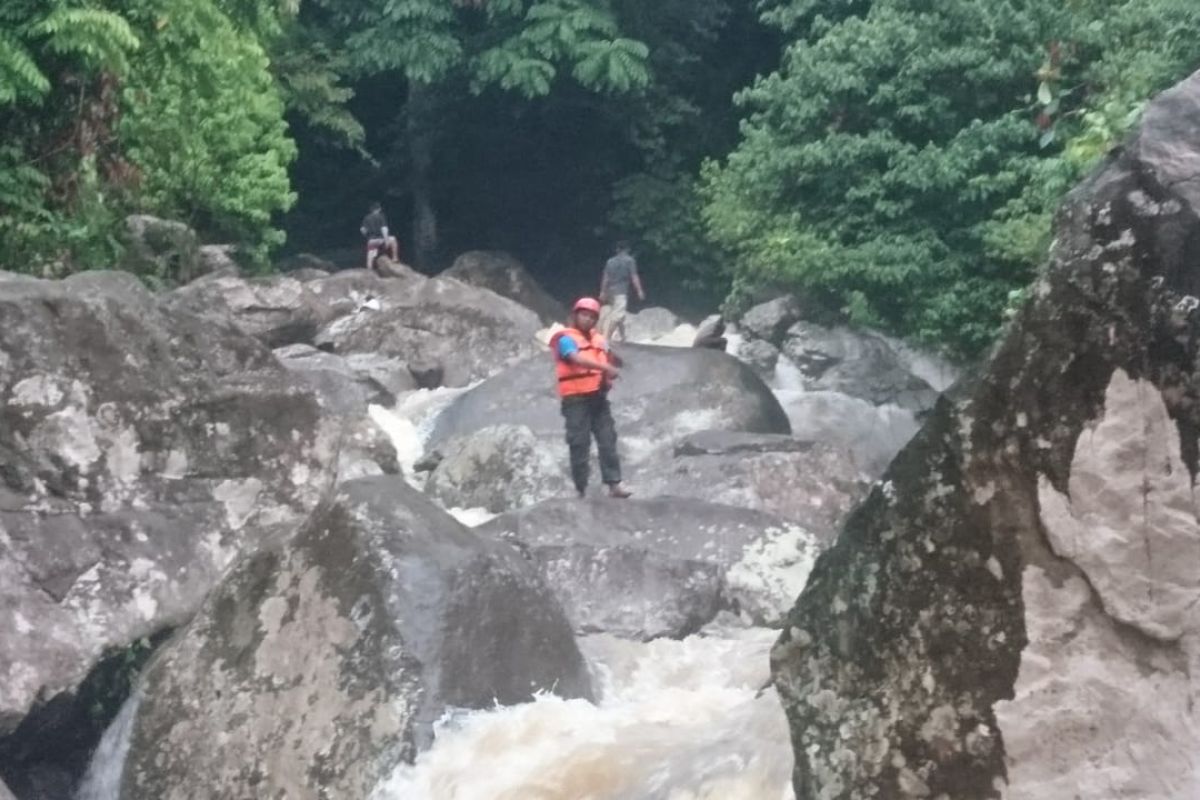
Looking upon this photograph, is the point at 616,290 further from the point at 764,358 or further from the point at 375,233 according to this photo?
the point at 375,233

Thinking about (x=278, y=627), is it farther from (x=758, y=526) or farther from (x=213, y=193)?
(x=213, y=193)

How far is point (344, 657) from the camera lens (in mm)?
5336

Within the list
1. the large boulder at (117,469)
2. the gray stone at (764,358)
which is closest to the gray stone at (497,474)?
the large boulder at (117,469)

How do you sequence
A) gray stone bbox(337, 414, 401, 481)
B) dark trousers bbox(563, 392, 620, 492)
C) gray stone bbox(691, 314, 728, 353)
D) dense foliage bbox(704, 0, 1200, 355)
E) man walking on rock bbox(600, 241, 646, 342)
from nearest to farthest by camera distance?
dark trousers bbox(563, 392, 620, 492) → gray stone bbox(337, 414, 401, 481) → dense foliage bbox(704, 0, 1200, 355) → gray stone bbox(691, 314, 728, 353) → man walking on rock bbox(600, 241, 646, 342)

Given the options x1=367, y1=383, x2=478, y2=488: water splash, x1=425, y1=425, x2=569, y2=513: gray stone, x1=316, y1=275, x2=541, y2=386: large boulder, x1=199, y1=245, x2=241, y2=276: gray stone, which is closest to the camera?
x1=425, y1=425, x2=569, y2=513: gray stone

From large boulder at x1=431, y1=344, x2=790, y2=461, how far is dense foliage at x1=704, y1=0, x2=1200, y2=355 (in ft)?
6.06

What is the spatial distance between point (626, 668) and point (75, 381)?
2.74 meters

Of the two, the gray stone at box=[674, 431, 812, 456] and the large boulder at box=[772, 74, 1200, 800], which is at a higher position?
the gray stone at box=[674, 431, 812, 456]

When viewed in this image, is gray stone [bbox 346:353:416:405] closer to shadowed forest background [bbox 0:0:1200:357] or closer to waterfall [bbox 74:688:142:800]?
shadowed forest background [bbox 0:0:1200:357]

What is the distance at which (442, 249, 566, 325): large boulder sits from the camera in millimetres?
20062

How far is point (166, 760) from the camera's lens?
557cm

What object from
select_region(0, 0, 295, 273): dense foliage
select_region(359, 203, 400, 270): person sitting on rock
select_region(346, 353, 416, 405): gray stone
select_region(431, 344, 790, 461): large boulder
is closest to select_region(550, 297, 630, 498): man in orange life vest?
select_region(431, 344, 790, 461): large boulder

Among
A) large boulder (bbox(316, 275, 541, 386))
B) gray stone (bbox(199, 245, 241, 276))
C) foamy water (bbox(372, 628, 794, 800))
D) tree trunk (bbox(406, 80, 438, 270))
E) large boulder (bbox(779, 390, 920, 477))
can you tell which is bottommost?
foamy water (bbox(372, 628, 794, 800))

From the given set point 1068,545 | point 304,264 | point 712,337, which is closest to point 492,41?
point 304,264
